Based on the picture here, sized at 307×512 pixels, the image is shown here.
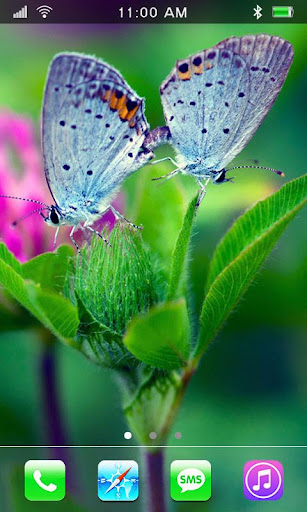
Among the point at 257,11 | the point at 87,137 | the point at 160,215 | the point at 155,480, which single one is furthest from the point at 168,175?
the point at 155,480

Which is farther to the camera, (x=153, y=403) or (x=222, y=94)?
(x=222, y=94)

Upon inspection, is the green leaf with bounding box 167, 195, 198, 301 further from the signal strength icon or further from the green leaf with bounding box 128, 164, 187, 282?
the signal strength icon

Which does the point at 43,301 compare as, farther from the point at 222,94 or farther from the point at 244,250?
the point at 222,94

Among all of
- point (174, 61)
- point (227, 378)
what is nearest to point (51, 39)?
point (174, 61)

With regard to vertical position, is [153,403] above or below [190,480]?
above

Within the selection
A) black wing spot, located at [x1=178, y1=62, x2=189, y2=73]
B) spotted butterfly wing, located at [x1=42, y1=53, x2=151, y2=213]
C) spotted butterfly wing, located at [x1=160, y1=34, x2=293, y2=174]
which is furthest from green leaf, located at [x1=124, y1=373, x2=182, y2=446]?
black wing spot, located at [x1=178, y1=62, x2=189, y2=73]

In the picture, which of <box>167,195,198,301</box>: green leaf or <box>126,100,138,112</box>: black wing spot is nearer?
<box>167,195,198,301</box>: green leaf
